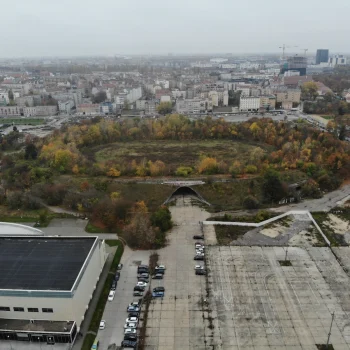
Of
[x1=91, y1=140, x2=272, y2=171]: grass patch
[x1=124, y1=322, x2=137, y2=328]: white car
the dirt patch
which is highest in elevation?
[x1=91, y1=140, x2=272, y2=171]: grass patch

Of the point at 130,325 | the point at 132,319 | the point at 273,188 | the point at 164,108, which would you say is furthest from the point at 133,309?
the point at 164,108

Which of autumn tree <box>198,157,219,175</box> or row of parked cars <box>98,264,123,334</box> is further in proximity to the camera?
autumn tree <box>198,157,219,175</box>

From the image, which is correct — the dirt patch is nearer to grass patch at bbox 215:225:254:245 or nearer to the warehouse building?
grass patch at bbox 215:225:254:245

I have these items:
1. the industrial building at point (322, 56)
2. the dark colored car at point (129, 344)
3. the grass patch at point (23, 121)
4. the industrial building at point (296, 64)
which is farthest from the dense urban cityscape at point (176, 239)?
the industrial building at point (322, 56)

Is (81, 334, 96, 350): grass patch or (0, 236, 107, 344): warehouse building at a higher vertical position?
(0, 236, 107, 344): warehouse building

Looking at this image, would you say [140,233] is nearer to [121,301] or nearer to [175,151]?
[121,301]

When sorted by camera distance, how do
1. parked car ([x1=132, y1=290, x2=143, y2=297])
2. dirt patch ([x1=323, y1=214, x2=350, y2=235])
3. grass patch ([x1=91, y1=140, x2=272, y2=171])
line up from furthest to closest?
grass patch ([x1=91, y1=140, x2=272, y2=171]) → dirt patch ([x1=323, y1=214, x2=350, y2=235]) → parked car ([x1=132, y1=290, x2=143, y2=297])

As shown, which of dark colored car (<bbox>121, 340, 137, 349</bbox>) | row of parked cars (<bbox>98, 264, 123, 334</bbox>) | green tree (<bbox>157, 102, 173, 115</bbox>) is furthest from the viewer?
green tree (<bbox>157, 102, 173, 115</bbox>)

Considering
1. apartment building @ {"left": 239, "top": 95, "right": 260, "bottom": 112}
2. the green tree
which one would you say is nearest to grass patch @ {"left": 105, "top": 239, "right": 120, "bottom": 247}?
the green tree
